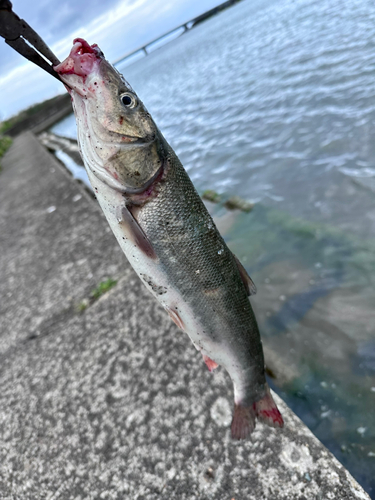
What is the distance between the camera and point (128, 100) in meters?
1.77

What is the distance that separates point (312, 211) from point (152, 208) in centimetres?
534

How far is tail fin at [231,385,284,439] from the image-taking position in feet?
6.69

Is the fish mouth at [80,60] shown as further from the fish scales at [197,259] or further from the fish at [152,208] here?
the fish scales at [197,259]

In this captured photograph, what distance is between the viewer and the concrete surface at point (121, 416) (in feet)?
6.29

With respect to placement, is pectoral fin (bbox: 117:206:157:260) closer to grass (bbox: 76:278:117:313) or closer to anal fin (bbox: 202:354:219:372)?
anal fin (bbox: 202:354:219:372)

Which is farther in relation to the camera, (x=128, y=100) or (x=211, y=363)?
(x=211, y=363)

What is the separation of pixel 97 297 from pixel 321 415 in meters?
2.45

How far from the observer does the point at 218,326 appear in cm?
197

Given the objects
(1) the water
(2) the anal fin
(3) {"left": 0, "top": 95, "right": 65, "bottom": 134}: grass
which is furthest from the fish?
(3) {"left": 0, "top": 95, "right": 65, "bottom": 134}: grass

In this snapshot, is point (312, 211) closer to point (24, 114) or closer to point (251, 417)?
point (251, 417)

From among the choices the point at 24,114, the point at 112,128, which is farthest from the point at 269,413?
the point at 24,114

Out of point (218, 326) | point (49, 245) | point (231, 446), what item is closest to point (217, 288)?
point (218, 326)

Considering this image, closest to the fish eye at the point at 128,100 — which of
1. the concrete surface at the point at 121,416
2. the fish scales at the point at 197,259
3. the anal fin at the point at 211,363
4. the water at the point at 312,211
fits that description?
the fish scales at the point at 197,259

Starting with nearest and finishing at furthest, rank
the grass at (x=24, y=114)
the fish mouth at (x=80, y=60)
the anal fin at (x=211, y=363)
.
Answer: the fish mouth at (x=80, y=60), the anal fin at (x=211, y=363), the grass at (x=24, y=114)
